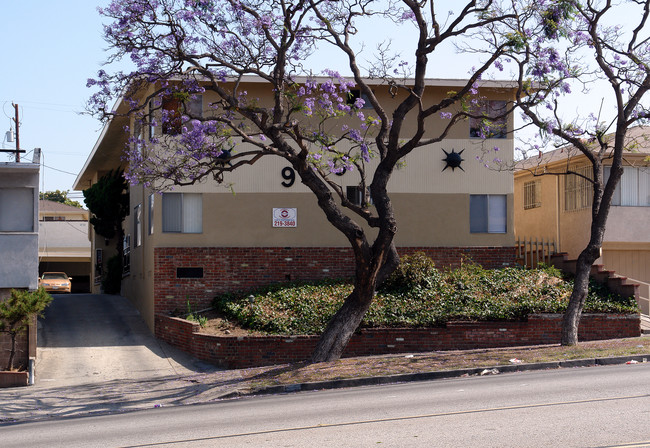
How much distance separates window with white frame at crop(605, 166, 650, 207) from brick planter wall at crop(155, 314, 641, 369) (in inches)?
229

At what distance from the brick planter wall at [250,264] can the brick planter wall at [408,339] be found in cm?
195

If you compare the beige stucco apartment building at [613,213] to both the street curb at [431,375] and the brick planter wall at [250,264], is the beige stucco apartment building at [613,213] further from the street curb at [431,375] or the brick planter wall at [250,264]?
the street curb at [431,375]

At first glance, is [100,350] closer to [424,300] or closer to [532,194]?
[424,300]

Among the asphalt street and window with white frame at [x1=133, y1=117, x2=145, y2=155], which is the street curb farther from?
window with white frame at [x1=133, y1=117, x2=145, y2=155]

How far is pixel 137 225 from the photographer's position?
94.7 feet

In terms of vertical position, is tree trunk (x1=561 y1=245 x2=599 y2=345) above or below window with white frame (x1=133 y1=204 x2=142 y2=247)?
below

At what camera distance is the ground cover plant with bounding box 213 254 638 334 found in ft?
70.5

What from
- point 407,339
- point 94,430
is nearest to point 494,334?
point 407,339

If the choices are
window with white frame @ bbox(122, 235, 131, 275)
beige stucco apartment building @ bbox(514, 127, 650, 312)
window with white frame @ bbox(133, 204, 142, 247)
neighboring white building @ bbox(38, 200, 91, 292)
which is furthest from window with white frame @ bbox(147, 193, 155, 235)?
neighboring white building @ bbox(38, 200, 91, 292)

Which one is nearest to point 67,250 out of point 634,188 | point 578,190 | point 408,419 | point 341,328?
point 578,190

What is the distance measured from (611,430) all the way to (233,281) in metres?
16.3

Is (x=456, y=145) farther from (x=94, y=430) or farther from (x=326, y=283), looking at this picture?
(x=94, y=430)

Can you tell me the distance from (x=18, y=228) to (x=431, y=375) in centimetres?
1110

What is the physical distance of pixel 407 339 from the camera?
20.9 metres
